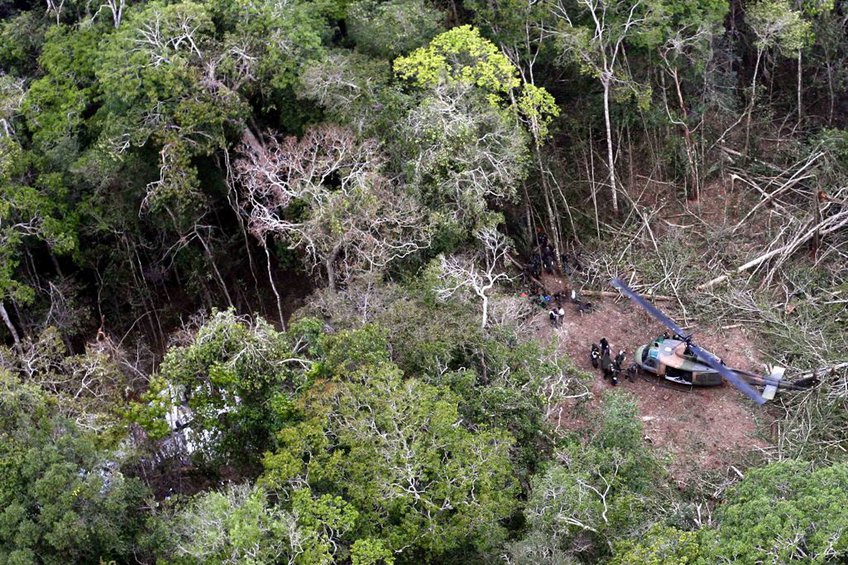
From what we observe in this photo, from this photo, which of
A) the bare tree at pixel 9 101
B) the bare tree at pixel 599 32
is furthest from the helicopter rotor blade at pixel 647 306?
the bare tree at pixel 9 101

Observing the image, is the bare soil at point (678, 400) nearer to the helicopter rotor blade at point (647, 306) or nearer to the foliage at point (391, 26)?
the helicopter rotor blade at point (647, 306)

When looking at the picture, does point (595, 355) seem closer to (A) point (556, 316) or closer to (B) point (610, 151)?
(A) point (556, 316)

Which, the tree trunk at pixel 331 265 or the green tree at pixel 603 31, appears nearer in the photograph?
the tree trunk at pixel 331 265

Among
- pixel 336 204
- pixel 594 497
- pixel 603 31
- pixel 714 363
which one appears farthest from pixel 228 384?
pixel 603 31

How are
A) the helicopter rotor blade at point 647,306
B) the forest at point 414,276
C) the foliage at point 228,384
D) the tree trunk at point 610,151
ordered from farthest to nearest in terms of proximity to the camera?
1. the tree trunk at point 610,151
2. the helicopter rotor blade at point 647,306
3. the foliage at point 228,384
4. the forest at point 414,276

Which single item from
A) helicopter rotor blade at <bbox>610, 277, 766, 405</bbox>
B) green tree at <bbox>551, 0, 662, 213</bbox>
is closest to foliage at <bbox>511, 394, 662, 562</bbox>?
helicopter rotor blade at <bbox>610, 277, 766, 405</bbox>

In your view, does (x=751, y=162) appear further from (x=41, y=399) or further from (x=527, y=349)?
(x=41, y=399)
